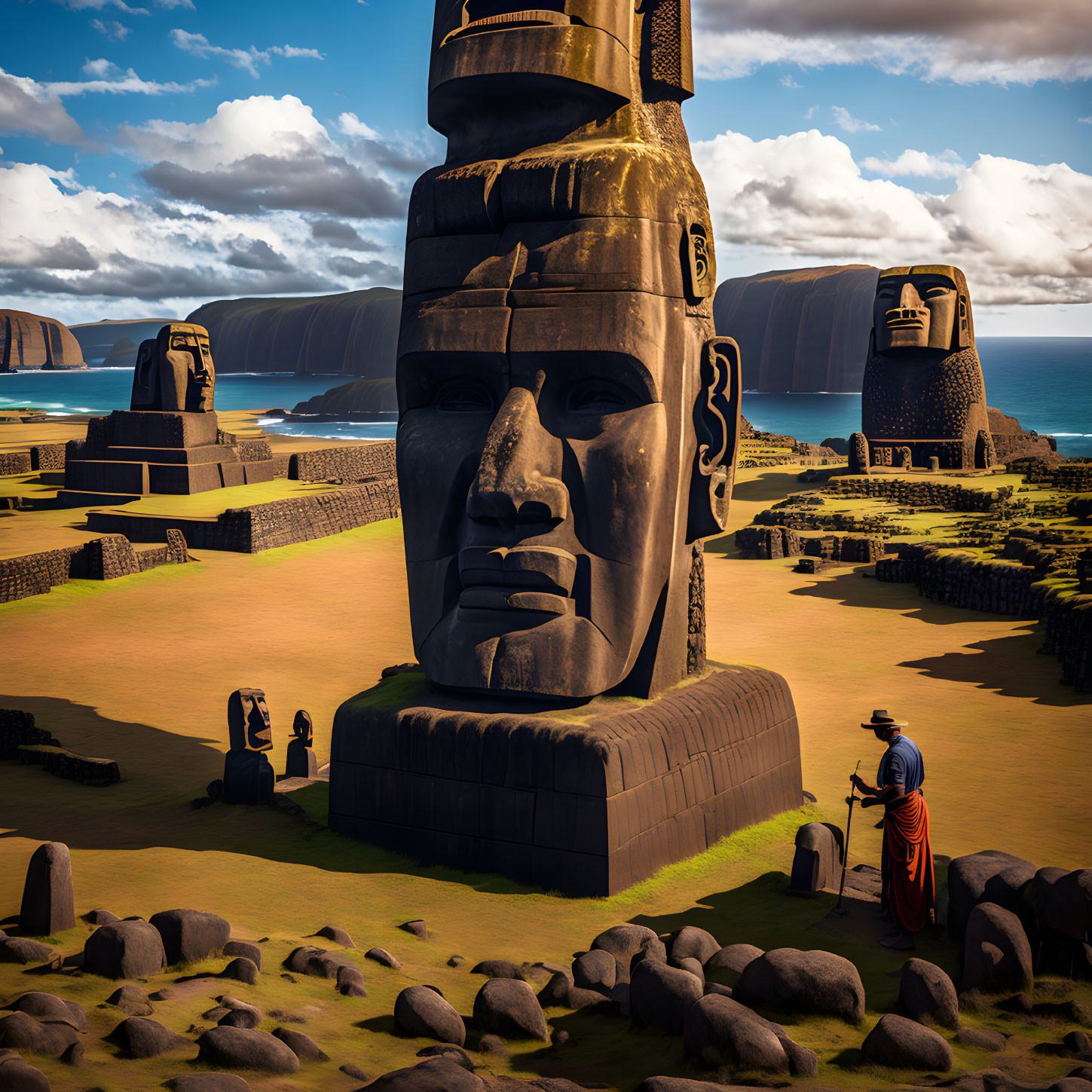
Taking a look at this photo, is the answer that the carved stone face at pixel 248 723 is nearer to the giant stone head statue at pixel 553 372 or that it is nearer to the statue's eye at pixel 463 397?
the giant stone head statue at pixel 553 372

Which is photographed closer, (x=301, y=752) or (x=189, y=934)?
(x=189, y=934)

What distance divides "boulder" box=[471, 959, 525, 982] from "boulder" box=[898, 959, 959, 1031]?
2.07 metres

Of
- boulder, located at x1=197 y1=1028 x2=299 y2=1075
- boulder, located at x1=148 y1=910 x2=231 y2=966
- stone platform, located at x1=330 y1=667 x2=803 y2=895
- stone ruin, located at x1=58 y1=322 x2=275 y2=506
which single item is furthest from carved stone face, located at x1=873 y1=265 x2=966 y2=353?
boulder, located at x1=197 y1=1028 x2=299 y2=1075

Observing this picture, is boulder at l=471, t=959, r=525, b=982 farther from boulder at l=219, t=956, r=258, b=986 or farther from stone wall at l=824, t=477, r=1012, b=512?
stone wall at l=824, t=477, r=1012, b=512

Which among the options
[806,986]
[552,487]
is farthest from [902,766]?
[552,487]

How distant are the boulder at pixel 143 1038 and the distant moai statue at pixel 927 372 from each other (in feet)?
106

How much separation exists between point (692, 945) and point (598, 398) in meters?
3.97

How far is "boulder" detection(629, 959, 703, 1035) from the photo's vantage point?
548 cm

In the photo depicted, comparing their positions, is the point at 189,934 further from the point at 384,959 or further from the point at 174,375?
the point at 174,375

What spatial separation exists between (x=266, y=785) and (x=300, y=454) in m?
Answer: 25.4

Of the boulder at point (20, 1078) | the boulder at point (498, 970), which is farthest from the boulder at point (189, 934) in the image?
the boulder at point (20, 1078)

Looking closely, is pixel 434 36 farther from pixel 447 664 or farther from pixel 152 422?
pixel 152 422

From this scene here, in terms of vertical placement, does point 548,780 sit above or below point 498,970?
above

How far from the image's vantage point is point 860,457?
34.8 m
